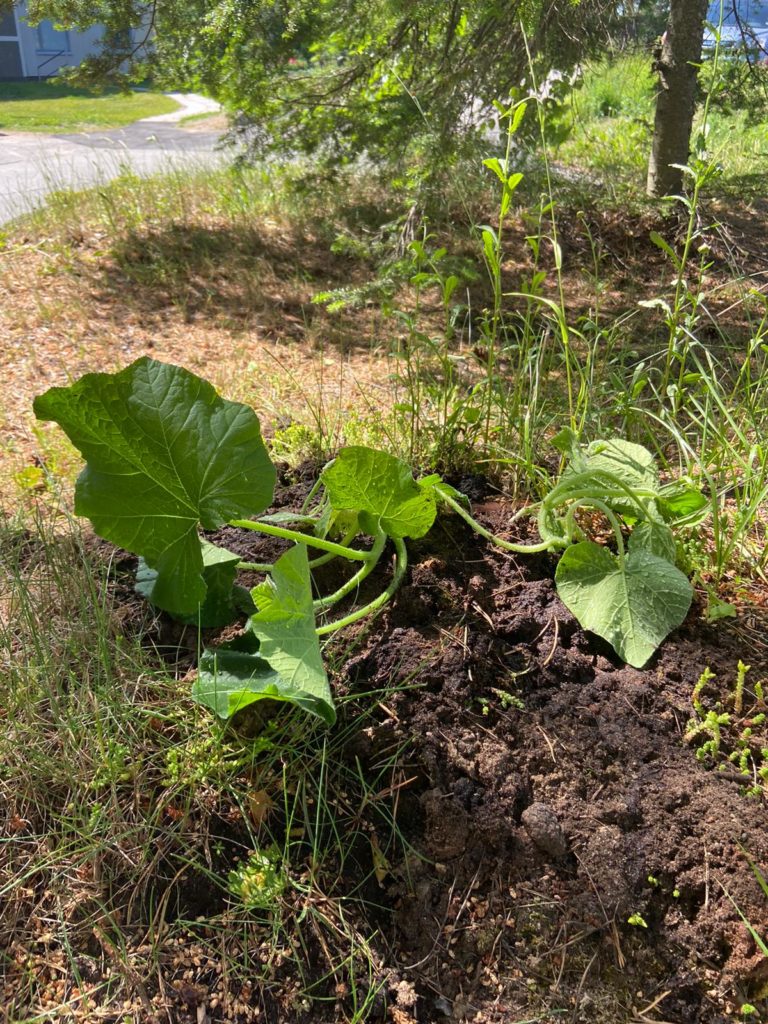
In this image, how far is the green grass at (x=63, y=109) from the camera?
14695 millimetres

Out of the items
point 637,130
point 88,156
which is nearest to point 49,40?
point 88,156

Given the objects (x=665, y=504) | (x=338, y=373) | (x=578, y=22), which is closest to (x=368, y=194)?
(x=578, y=22)

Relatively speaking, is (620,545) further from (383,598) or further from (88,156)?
(88,156)

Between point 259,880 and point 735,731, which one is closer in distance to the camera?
point 259,880

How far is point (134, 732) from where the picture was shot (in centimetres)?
153

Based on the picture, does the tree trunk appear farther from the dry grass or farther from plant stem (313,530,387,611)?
plant stem (313,530,387,611)

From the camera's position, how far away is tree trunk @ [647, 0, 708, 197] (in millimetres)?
Result: 4191

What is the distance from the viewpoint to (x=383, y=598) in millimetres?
1700

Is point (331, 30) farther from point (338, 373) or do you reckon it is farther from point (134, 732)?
point (134, 732)

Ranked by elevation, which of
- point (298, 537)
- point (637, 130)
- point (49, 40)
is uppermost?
point (49, 40)

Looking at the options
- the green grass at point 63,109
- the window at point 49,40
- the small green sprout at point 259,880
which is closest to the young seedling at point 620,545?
the small green sprout at point 259,880

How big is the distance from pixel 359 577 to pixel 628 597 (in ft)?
1.87

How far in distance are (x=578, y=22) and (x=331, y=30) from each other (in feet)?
4.02

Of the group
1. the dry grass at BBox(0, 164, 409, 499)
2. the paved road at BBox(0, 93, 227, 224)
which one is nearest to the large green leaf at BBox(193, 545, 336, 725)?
the dry grass at BBox(0, 164, 409, 499)
